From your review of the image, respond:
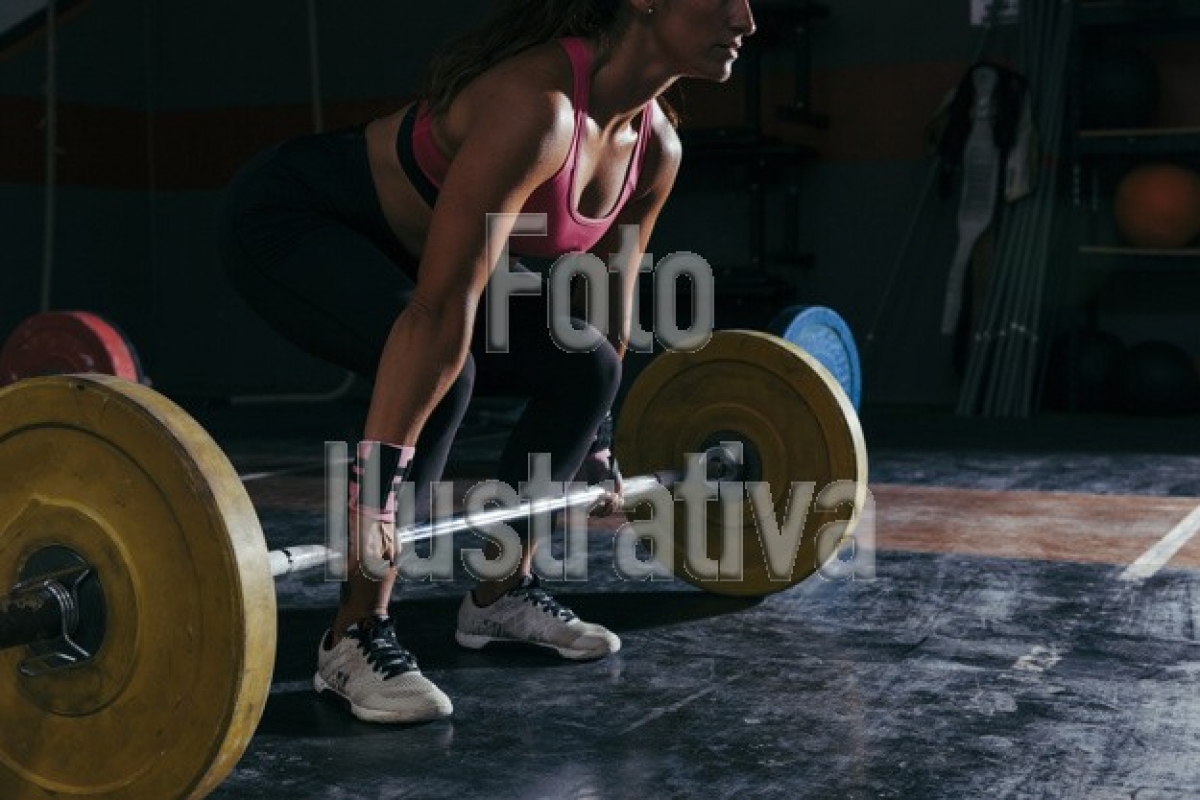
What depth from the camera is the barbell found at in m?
1.16

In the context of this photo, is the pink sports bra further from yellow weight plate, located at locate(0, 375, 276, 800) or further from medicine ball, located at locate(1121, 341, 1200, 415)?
medicine ball, located at locate(1121, 341, 1200, 415)

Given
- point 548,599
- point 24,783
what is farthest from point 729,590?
point 24,783

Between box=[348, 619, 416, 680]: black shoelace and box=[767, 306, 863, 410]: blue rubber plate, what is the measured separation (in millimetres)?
1386

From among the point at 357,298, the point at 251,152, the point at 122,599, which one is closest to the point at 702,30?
the point at 357,298

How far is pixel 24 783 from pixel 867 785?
0.77 metres

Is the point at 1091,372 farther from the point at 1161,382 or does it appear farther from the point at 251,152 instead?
the point at 251,152

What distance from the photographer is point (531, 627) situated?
6.17 ft

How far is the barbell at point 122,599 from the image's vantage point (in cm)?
116

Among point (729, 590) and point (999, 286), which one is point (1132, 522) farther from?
point (999, 286)

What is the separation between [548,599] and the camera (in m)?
1.91

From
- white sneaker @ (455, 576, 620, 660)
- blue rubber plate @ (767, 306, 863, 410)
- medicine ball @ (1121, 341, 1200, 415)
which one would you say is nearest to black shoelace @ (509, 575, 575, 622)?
white sneaker @ (455, 576, 620, 660)

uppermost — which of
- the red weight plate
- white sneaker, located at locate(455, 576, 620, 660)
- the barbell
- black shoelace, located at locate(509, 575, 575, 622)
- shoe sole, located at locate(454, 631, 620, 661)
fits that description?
the red weight plate

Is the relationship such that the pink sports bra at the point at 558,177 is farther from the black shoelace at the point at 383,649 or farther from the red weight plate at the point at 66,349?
the red weight plate at the point at 66,349

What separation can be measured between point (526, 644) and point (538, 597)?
0.07 meters
